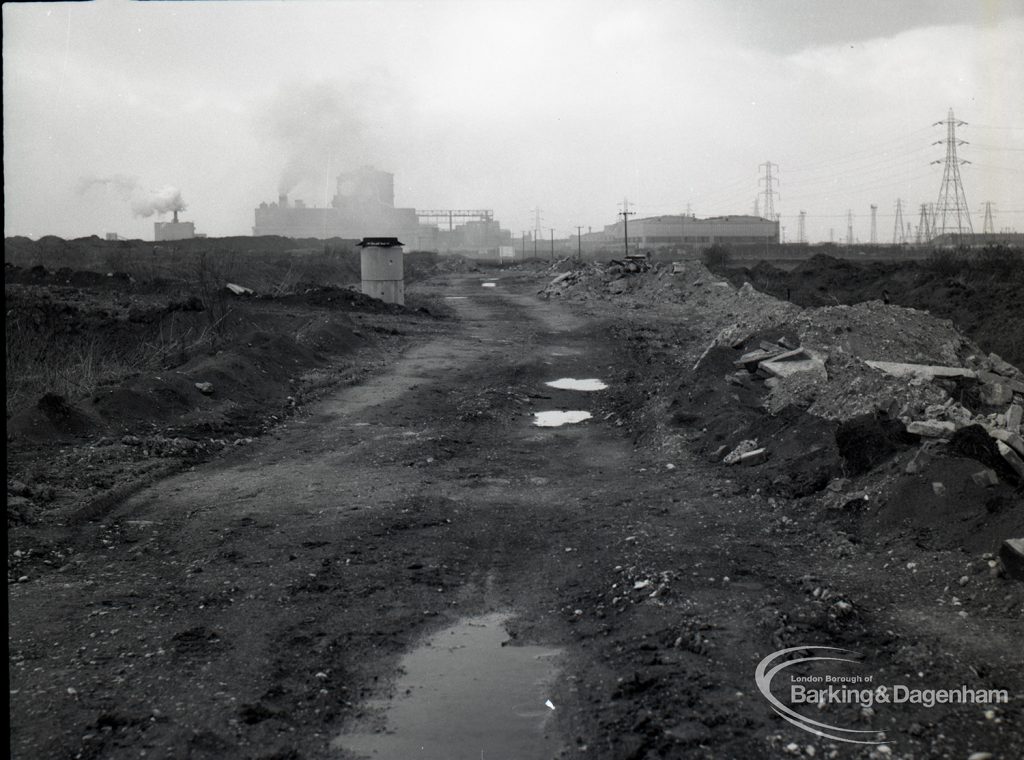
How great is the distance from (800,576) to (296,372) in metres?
11.0

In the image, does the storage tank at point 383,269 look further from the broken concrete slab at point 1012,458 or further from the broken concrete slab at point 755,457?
the broken concrete slab at point 1012,458

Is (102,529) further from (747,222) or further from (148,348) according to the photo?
(747,222)

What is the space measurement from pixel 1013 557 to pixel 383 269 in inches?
947

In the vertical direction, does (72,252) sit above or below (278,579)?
above

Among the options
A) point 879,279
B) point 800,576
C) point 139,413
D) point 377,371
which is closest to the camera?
point 800,576

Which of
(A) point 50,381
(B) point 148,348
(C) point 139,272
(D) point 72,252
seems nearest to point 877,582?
(A) point 50,381

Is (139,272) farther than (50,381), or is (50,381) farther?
(139,272)

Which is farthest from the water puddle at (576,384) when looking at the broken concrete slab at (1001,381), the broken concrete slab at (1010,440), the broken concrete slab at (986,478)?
the broken concrete slab at (986,478)

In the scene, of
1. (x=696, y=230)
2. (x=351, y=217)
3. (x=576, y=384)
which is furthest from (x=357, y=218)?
(x=576, y=384)

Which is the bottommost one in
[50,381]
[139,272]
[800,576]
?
[800,576]

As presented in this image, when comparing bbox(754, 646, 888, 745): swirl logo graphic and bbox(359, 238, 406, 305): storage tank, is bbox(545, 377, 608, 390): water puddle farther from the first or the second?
bbox(359, 238, 406, 305): storage tank

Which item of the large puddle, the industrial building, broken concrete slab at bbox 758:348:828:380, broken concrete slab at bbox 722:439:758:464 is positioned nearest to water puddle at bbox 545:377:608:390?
broken concrete slab at bbox 758:348:828:380

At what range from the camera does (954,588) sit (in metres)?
5.42

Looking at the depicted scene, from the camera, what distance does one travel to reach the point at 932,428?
7484 mm
